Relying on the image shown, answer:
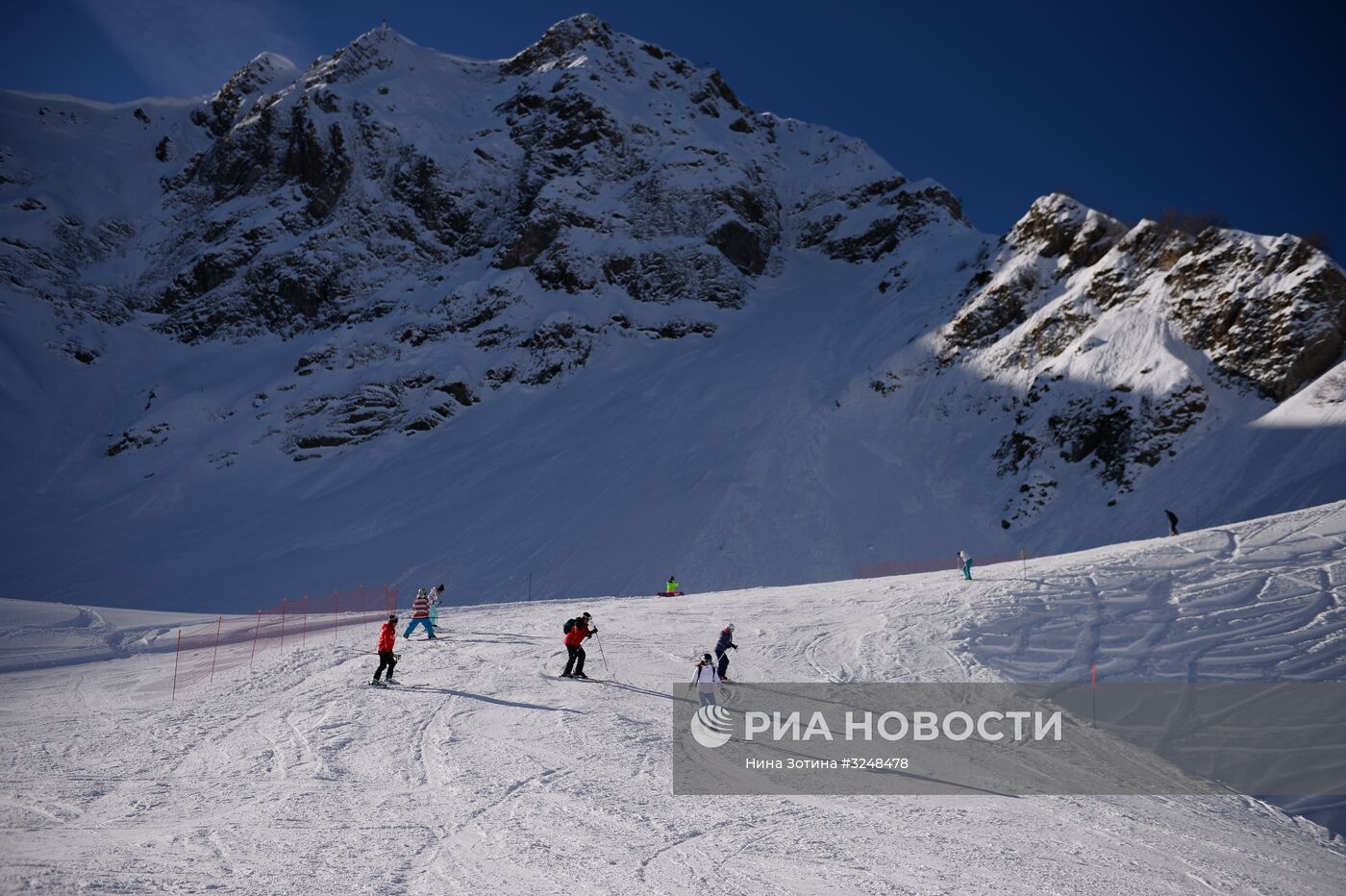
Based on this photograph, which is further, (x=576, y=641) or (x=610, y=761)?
(x=576, y=641)

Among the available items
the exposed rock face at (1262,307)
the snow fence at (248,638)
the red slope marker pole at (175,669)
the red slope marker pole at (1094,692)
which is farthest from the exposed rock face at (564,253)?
the red slope marker pole at (175,669)

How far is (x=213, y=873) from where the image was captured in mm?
6961

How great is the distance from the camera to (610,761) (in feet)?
35.3

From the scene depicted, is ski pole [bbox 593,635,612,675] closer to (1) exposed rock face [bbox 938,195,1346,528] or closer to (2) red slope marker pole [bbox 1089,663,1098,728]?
(2) red slope marker pole [bbox 1089,663,1098,728]

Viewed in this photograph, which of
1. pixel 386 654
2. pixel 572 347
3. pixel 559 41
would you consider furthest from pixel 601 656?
pixel 559 41

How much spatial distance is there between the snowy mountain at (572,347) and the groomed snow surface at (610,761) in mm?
16231

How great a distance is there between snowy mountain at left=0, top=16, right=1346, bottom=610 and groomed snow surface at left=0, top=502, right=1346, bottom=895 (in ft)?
53.3

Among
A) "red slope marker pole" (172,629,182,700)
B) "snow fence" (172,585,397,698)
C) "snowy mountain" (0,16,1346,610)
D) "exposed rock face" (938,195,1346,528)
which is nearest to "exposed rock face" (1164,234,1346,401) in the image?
"exposed rock face" (938,195,1346,528)

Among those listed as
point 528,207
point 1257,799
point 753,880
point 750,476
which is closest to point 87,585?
point 750,476

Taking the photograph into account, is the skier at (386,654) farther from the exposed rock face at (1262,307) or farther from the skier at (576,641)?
the exposed rock face at (1262,307)

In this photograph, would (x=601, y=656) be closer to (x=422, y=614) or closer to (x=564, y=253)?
(x=422, y=614)

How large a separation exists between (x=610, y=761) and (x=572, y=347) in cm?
5840

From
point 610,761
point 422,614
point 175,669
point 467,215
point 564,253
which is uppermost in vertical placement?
point 467,215

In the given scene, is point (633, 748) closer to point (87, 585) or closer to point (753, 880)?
point (753, 880)
